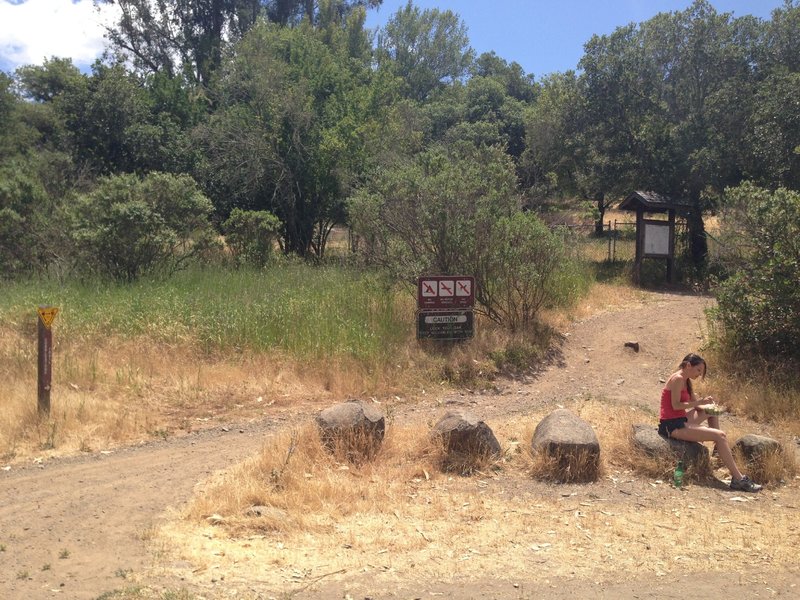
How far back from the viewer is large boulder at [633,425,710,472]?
23.2 ft

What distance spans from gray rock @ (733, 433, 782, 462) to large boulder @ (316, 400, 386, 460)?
3583 millimetres

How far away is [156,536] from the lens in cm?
526

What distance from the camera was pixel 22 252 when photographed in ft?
54.2

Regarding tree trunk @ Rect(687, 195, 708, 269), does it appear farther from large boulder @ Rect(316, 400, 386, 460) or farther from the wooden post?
large boulder @ Rect(316, 400, 386, 460)

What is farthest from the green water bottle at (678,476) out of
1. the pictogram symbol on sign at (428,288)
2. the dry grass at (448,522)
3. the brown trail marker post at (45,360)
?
the brown trail marker post at (45,360)

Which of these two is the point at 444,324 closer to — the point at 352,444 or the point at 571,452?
the point at 352,444

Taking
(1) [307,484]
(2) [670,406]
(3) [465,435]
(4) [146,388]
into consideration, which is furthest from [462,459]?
(4) [146,388]

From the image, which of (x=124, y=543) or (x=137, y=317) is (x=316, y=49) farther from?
(x=124, y=543)

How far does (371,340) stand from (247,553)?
19.7 ft

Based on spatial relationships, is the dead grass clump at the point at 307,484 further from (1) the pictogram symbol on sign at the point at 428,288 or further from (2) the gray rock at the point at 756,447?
(1) the pictogram symbol on sign at the point at 428,288

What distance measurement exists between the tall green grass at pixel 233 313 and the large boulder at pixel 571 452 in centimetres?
413

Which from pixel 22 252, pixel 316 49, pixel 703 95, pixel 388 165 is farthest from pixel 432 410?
pixel 316 49

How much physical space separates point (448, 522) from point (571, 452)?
1667mm

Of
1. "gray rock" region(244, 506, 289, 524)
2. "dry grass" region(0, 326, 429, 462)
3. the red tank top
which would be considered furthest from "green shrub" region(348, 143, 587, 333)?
"gray rock" region(244, 506, 289, 524)
